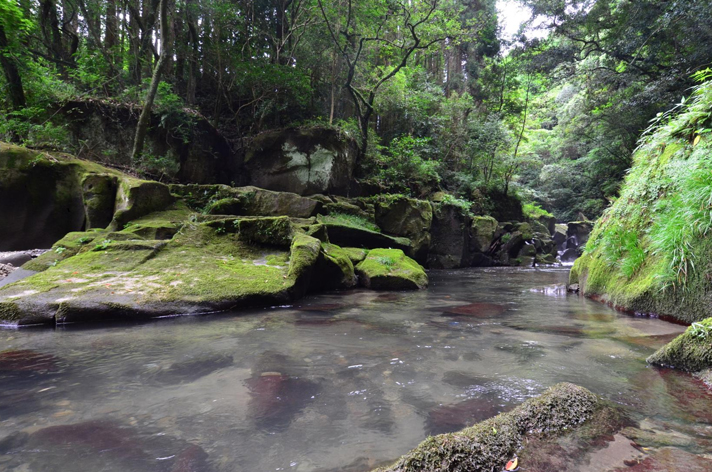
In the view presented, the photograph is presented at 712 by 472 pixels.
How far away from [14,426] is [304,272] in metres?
4.49

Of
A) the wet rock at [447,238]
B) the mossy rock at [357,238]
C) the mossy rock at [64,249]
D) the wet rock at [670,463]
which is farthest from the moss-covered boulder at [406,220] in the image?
the wet rock at [670,463]

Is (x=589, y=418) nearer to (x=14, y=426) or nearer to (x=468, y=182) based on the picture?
(x=14, y=426)

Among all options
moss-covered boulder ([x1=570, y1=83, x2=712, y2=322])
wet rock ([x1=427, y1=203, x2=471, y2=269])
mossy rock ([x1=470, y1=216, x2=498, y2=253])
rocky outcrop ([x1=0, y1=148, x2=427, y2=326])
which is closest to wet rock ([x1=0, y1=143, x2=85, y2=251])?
rocky outcrop ([x1=0, y1=148, x2=427, y2=326])

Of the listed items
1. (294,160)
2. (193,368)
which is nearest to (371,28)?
(294,160)

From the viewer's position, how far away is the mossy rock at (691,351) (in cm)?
254

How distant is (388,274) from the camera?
789 cm

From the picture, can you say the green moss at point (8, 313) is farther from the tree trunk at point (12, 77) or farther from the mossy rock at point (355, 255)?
the tree trunk at point (12, 77)

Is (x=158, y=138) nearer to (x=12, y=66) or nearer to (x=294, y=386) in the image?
(x=12, y=66)

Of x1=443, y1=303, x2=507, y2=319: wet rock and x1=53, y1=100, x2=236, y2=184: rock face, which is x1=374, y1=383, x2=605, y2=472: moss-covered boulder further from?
x1=53, y1=100, x2=236, y2=184: rock face

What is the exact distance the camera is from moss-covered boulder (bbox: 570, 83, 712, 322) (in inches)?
159

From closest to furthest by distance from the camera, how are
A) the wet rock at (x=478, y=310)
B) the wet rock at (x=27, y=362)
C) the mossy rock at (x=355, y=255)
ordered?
the wet rock at (x=27, y=362) < the wet rock at (x=478, y=310) < the mossy rock at (x=355, y=255)

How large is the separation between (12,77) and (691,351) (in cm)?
1488

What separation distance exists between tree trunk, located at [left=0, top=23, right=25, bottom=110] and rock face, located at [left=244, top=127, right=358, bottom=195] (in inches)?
251

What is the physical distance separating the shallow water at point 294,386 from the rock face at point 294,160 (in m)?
8.70
